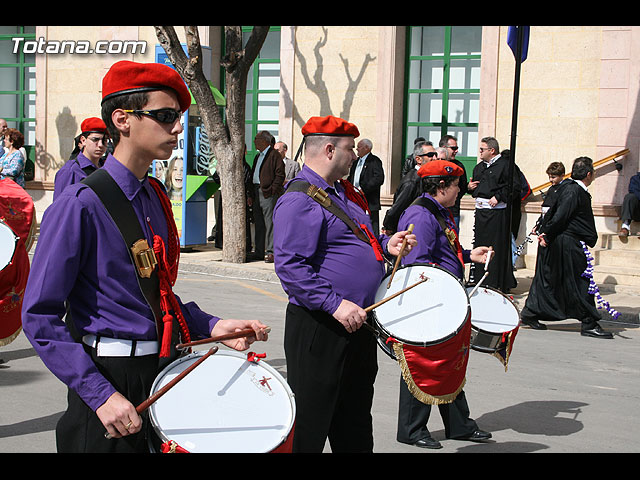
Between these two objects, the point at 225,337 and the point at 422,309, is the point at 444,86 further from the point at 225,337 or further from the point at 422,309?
the point at 225,337

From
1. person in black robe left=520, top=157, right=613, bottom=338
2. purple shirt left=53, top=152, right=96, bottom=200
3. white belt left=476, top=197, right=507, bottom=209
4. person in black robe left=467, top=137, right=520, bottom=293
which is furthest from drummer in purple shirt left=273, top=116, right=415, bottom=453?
white belt left=476, top=197, right=507, bottom=209

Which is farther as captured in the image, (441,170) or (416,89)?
(416,89)

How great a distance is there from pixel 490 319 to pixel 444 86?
1124 cm

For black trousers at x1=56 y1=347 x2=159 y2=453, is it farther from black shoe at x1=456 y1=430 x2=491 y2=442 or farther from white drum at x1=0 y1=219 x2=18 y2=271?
white drum at x1=0 y1=219 x2=18 y2=271

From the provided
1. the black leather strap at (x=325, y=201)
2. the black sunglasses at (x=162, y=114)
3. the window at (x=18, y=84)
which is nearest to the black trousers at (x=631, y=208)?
the black leather strap at (x=325, y=201)

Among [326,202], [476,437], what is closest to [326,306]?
[326,202]

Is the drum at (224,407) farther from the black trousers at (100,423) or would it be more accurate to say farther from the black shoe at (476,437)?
the black shoe at (476,437)

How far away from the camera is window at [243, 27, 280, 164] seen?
18.0 metres

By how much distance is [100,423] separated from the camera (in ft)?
8.65

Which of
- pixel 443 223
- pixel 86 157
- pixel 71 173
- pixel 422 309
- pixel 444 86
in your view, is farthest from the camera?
pixel 444 86

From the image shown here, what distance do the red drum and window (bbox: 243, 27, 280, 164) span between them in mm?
13750

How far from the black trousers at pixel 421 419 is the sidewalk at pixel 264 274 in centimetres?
527

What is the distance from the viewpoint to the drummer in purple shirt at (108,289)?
2.56 m

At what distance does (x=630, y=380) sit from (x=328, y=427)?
4467 mm
